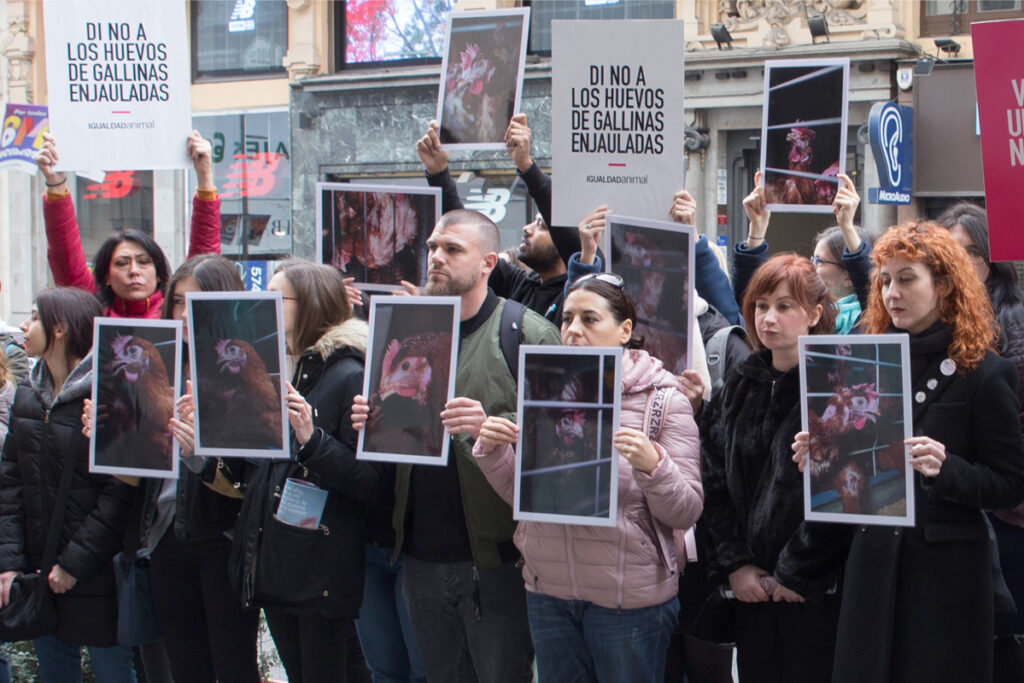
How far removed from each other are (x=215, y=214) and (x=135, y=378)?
3.19ft

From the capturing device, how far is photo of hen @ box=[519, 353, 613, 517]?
132 inches

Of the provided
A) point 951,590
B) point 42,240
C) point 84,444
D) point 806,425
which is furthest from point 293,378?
point 42,240

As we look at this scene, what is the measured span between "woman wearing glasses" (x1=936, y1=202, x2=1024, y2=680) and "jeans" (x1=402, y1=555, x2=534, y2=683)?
149 cm

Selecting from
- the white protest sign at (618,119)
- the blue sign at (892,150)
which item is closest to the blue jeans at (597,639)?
the white protest sign at (618,119)

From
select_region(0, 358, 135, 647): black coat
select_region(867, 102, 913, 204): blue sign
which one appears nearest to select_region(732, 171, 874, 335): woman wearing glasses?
select_region(0, 358, 135, 647): black coat

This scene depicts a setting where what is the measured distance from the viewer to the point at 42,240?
20.2 metres

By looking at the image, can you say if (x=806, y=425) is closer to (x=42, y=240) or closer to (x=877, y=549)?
(x=877, y=549)

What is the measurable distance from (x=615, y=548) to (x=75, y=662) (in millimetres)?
2561

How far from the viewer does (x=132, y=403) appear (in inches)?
168

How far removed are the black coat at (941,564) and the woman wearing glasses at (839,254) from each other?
31.7 inches

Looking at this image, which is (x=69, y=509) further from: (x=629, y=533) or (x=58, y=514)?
(x=629, y=533)

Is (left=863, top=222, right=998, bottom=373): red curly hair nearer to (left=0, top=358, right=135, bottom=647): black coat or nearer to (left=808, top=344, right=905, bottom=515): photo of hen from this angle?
(left=808, top=344, right=905, bottom=515): photo of hen

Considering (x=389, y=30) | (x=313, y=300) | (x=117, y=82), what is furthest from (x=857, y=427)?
(x=389, y=30)

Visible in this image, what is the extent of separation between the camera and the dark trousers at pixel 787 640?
11.5ft
